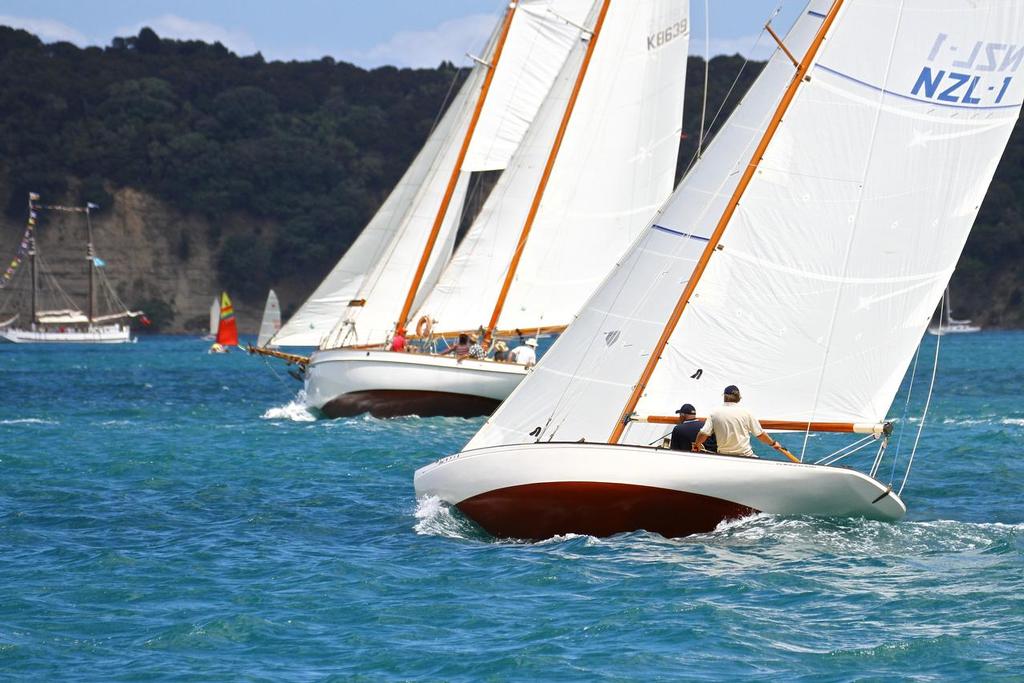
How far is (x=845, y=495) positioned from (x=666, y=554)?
2.25 m

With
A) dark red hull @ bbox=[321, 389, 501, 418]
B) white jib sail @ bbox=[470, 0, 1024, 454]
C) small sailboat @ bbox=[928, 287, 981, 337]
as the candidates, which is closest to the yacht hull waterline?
white jib sail @ bbox=[470, 0, 1024, 454]

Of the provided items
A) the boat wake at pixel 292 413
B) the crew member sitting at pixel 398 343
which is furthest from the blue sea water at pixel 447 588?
the boat wake at pixel 292 413

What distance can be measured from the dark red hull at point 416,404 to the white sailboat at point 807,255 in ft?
51.3

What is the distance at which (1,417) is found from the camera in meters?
37.6

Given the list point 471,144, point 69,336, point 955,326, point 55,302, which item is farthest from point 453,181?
point 955,326

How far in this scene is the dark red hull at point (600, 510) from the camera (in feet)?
52.9

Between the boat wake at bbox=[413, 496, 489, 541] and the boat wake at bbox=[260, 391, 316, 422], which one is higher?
the boat wake at bbox=[413, 496, 489, 541]

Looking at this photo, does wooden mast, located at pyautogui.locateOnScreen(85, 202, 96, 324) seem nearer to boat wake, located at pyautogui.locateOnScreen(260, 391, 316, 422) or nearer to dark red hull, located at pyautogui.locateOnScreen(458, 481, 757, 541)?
boat wake, located at pyautogui.locateOnScreen(260, 391, 316, 422)

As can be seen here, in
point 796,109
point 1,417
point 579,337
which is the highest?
point 796,109

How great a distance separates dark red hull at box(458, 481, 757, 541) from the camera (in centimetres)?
1612

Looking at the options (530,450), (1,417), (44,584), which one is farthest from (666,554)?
(1,417)

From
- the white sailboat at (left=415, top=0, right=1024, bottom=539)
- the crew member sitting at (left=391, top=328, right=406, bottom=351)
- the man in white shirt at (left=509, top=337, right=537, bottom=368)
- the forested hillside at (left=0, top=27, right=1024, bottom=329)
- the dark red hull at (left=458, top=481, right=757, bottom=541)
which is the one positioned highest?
the forested hillside at (left=0, top=27, right=1024, bottom=329)

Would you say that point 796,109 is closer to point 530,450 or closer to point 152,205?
point 530,450

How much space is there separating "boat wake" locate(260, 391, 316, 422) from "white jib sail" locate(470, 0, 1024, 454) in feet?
63.1
